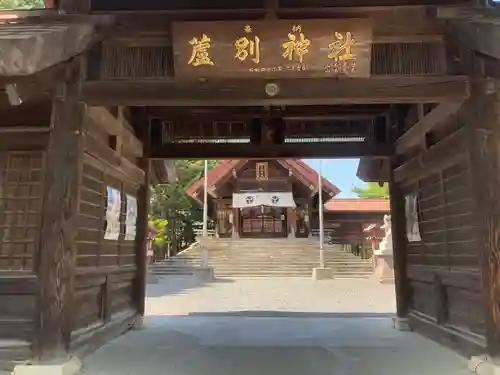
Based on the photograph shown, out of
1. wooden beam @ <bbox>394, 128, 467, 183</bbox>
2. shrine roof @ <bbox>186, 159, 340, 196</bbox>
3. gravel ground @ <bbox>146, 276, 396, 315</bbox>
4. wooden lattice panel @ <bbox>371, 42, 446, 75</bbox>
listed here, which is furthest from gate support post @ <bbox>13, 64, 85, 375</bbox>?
shrine roof @ <bbox>186, 159, 340, 196</bbox>

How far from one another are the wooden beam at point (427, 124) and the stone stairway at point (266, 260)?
1504 centimetres

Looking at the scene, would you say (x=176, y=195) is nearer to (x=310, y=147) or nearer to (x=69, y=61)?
(x=310, y=147)

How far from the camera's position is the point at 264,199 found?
26.1 metres

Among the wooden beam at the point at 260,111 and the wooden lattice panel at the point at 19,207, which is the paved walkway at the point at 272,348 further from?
the wooden beam at the point at 260,111

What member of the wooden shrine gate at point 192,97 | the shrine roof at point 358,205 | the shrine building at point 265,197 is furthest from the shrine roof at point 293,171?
the wooden shrine gate at point 192,97

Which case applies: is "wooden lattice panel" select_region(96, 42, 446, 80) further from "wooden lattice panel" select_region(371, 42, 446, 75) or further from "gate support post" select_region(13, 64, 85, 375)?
"gate support post" select_region(13, 64, 85, 375)

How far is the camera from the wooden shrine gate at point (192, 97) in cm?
410

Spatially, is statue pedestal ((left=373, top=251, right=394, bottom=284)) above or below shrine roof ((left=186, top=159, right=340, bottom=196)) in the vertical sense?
below

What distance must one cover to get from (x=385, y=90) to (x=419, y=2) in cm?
115

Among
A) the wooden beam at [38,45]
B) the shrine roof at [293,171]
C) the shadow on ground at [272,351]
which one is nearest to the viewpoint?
the wooden beam at [38,45]

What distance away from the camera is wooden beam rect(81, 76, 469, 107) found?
14.1 feet

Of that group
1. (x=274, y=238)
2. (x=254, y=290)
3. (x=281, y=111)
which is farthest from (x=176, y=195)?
(x=281, y=111)

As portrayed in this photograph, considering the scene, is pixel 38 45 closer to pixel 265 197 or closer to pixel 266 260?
pixel 266 260

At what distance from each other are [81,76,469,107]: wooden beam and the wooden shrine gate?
0.04ft
